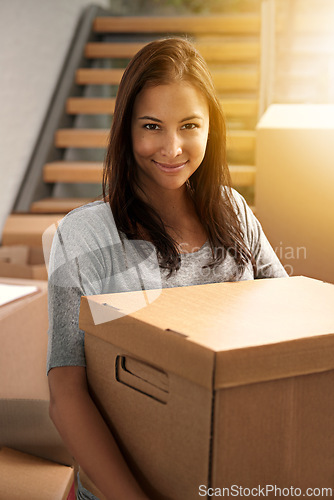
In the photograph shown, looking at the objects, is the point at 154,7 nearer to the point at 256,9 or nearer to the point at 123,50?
the point at 256,9

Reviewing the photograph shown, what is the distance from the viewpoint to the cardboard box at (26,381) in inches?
45.9

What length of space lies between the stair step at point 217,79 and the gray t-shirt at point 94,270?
2.50 m

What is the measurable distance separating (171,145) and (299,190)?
14.2 inches

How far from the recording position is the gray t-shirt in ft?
2.71

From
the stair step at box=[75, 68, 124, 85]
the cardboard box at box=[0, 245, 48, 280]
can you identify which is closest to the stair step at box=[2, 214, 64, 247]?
the cardboard box at box=[0, 245, 48, 280]

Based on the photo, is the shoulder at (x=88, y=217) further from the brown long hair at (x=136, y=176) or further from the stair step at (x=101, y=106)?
the stair step at (x=101, y=106)

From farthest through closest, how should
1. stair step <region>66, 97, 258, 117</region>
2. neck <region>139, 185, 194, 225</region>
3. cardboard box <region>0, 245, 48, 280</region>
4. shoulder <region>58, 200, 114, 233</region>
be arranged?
1. stair step <region>66, 97, 258, 117</region>
2. cardboard box <region>0, 245, 48, 280</region>
3. neck <region>139, 185, 194, 225</region>
4. shoulder <region>58, 200, 114, 233</region>

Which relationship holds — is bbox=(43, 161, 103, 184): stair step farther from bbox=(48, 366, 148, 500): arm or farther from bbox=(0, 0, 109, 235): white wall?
bbox=(48, 366, 148, 500): arm

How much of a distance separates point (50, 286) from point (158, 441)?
32 cm

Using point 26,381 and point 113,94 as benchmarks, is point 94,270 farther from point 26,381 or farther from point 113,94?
point 113,94

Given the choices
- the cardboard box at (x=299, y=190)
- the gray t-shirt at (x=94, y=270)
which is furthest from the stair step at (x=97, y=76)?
the gray t-shirt at (x=94, y=270)

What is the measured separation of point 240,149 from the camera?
10.2 ft

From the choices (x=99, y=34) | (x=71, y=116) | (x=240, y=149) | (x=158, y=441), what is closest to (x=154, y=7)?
(x=99, y=34)

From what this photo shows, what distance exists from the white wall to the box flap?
6.29 ft
